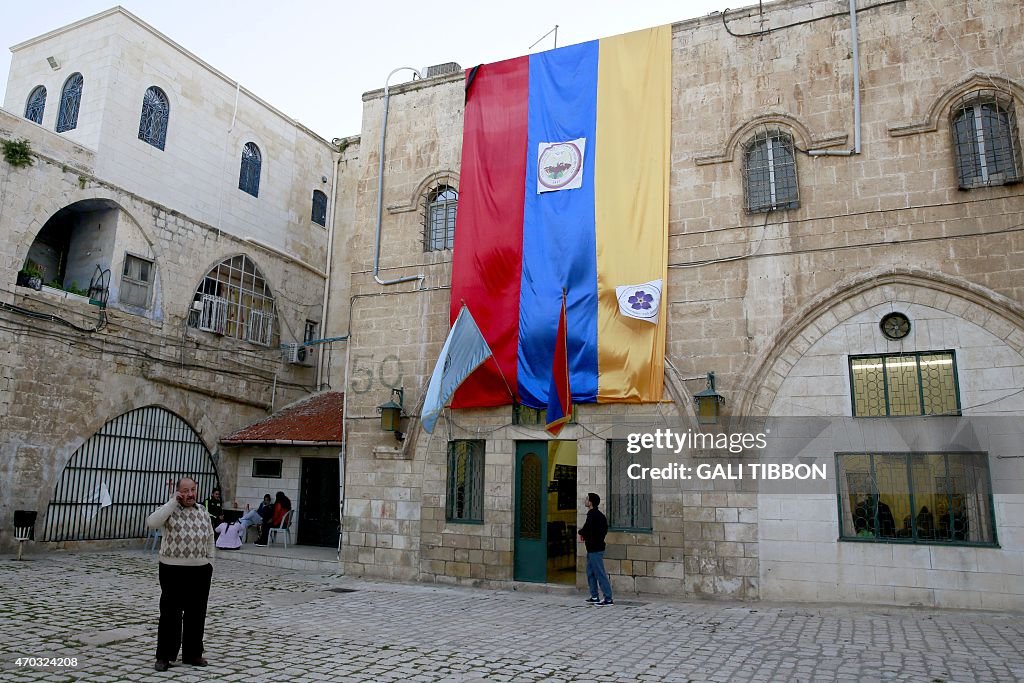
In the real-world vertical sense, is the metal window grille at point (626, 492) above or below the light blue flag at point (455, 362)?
below

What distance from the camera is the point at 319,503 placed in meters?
17.8

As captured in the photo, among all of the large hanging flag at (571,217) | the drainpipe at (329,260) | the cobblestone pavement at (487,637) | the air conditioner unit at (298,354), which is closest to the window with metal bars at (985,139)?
the large hanging flag at (571,217)

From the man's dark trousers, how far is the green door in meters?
6.37

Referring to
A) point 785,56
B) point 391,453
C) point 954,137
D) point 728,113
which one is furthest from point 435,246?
point 954,137

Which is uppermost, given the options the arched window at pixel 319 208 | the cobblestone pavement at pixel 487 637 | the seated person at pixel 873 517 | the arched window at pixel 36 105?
the arched window at pixel 36 105

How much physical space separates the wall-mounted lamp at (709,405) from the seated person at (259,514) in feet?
36.2

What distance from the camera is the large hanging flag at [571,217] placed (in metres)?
11.8

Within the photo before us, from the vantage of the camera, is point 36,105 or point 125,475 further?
point 36,105

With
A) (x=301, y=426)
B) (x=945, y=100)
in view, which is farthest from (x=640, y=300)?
(x=301, y=426)

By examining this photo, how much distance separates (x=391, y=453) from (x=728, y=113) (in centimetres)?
791

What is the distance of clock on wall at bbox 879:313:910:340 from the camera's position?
10.4m

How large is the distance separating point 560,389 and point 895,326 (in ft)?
15.8

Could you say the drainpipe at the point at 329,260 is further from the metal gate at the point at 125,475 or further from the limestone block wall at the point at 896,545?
the limestone block wall at the point at 896,545

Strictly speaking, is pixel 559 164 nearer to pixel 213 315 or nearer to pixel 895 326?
pixel 895 326
